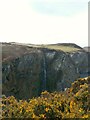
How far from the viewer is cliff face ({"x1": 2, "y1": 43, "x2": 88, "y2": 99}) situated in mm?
117438

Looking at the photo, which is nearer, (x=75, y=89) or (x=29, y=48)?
(x=75, y=89)

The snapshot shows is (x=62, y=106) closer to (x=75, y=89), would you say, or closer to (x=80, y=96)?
(x=80, y=96)

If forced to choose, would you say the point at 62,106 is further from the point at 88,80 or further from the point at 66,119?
the point at 88,80

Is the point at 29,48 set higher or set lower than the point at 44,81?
higher

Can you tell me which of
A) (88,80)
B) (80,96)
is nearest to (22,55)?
(88,80)

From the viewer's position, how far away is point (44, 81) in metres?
126

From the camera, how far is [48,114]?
3688 centimetres

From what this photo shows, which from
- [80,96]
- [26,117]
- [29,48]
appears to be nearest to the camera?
[26,117]

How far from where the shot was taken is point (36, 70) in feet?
412

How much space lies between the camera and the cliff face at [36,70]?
117438mm

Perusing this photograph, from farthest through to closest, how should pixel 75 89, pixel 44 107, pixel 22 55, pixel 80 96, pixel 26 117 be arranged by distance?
pixel 22 55
pixel 75 89
pixel 80 96
pixel 44 107
pixel 26 117

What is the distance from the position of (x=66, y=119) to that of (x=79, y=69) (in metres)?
106

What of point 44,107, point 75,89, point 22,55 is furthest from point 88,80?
point 22,55

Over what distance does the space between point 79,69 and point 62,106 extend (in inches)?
3902
